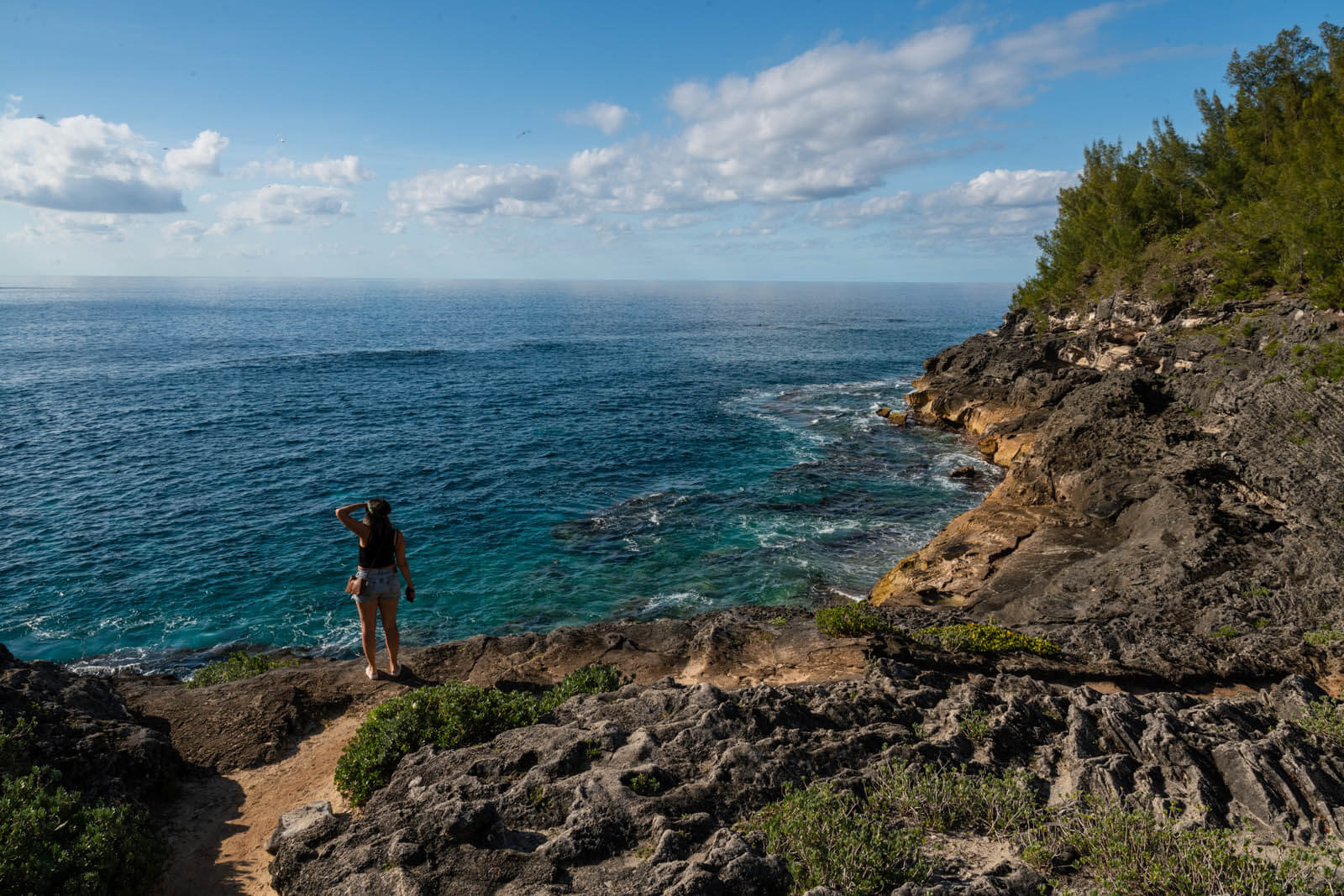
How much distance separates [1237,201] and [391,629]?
69398 mm

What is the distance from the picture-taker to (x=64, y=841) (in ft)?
25.6

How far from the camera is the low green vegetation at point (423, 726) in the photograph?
33.7 ft

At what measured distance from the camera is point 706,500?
38.1m

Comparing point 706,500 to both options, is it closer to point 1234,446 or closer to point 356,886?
point 1234,446

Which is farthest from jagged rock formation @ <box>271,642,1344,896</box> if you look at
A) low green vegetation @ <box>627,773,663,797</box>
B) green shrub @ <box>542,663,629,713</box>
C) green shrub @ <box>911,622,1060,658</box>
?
green shrub @ <box>911,622,1060,658</box>

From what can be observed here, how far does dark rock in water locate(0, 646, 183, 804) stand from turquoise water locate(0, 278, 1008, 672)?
40.5 ft

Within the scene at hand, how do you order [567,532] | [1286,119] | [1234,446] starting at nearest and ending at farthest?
[1234,446] < [567,532] < [1286,119]

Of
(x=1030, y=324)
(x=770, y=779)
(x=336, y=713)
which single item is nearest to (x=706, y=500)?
(x=336, y=713)

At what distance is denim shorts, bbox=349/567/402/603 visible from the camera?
541 inches

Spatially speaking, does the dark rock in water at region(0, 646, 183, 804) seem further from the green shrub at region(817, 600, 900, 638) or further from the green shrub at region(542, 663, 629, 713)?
the green shrub at region(817, 600, 900, 638)

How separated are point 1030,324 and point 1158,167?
59.5 ft

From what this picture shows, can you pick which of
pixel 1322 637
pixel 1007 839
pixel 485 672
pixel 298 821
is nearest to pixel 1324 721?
pixel 1007 839

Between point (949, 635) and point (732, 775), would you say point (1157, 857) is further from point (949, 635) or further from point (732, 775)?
point (949, 635)

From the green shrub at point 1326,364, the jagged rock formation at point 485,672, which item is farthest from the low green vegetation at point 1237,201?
the jagged rock formation at point 485,672
